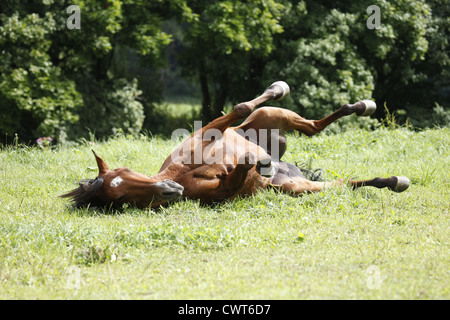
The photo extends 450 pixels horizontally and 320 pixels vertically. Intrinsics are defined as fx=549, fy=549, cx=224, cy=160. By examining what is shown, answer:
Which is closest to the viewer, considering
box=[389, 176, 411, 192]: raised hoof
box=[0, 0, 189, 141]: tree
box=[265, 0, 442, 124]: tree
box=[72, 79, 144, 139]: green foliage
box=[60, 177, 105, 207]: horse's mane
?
box=[60, 177, 105, 207]: horse's mane

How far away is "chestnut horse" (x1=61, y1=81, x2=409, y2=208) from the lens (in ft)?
18.5

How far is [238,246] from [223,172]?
1250 mm

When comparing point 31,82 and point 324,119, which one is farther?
point 31,82

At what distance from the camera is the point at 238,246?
4.95m

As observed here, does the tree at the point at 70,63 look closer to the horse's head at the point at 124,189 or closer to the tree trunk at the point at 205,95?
the tree trunk at the point at 205,95

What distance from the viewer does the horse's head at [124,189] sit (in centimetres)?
549

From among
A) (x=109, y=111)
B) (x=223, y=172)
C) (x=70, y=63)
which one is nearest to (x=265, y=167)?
(x=223, y=172)

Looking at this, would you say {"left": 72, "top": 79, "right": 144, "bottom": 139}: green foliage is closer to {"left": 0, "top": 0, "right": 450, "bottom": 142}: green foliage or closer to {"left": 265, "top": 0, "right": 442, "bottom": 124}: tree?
{"left": 0, "top": 0, "right": 450, "bottom": 142}: green foliage

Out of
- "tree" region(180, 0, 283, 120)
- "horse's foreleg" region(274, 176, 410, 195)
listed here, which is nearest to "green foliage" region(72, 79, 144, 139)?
"tree" region(180, 0, 283, 120)

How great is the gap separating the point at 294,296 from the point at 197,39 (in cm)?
1625

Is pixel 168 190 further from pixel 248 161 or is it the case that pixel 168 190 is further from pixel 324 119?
pixel 324 119

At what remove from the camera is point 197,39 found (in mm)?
19125

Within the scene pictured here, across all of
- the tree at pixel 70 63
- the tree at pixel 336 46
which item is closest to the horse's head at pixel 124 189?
the tree at pixel 70 63

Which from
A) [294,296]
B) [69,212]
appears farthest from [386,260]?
[69,212]
